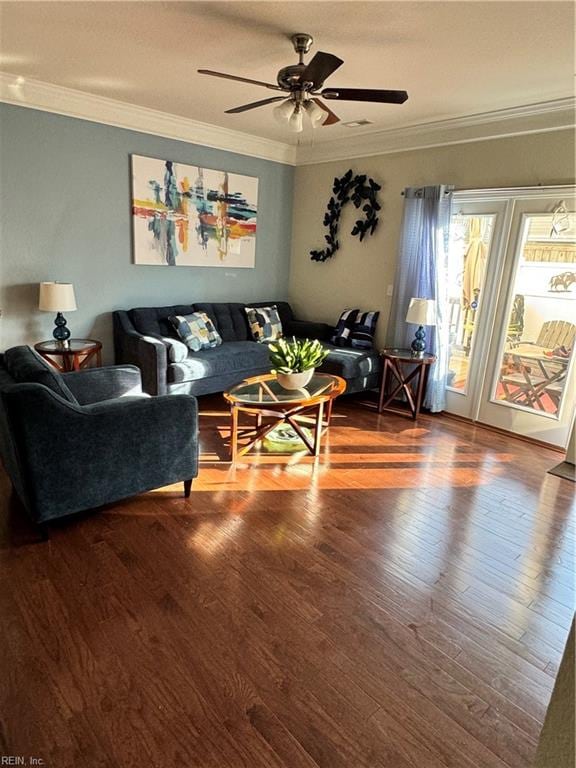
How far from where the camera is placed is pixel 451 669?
1787 millimetres

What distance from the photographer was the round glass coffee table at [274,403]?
128 inches

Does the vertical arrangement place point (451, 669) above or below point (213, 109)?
below

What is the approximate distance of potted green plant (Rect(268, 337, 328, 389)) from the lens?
3436 millimetres

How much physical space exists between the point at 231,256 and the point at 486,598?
430 cm

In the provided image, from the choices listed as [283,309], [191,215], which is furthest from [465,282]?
[191,215]

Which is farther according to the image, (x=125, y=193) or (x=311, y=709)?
(x=125, y=193)

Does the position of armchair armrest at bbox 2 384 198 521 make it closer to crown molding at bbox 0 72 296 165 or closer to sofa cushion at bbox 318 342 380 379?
sofa cushion at bbox 318 342 380 379

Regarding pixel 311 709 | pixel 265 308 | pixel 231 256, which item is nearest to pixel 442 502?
pixel 311 709

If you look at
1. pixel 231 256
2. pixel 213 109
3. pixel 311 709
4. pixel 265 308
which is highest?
pixel 213 109

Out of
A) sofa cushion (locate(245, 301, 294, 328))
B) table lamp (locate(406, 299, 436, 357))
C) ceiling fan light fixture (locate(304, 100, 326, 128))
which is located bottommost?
sofa cushion (locate(245, 301, 294, 328))

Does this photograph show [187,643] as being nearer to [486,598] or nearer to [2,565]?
[2,565]

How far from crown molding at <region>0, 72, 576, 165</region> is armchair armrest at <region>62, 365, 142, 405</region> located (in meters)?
2.33

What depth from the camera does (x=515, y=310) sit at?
4.06m

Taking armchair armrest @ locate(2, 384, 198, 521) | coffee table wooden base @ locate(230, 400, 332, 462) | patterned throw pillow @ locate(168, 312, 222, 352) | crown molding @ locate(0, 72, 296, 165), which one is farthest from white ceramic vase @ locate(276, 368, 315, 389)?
crown molding @ locate(0, 72, 296, 165)
